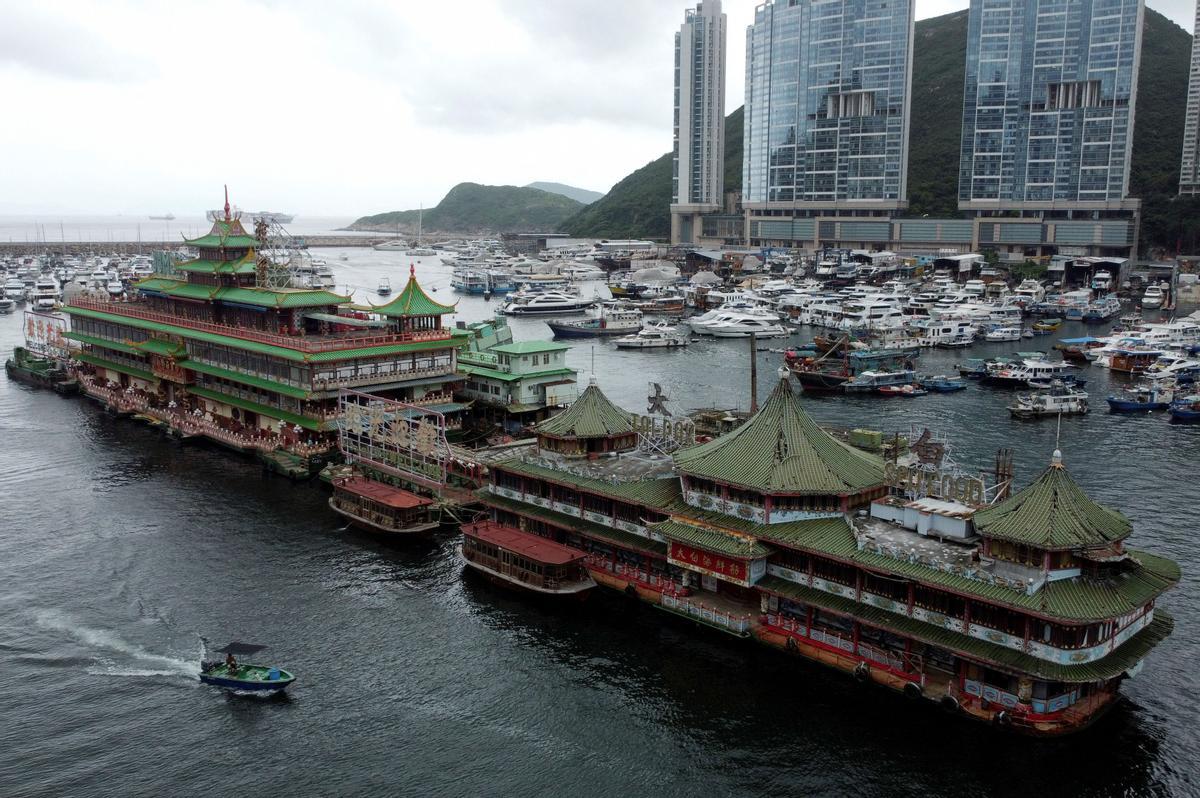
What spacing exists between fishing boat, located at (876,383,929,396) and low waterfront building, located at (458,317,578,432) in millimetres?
45210

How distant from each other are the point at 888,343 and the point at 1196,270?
9519 centimetres

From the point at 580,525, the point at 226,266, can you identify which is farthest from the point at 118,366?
the point at 580,525

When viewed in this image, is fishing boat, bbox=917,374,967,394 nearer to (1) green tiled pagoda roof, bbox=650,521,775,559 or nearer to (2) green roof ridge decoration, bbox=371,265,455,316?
(2) green roof ridge decoration, bbox=371,265,455,316

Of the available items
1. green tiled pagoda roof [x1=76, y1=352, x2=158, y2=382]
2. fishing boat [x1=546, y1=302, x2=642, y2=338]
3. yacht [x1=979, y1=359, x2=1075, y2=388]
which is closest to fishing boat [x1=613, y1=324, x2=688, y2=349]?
fishing boat [x1=546, y1=302, x2=642, y2=338]

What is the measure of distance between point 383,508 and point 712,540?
84.8ft

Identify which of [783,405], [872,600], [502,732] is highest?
[783,405]

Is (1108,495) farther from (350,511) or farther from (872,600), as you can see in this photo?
(350,511)

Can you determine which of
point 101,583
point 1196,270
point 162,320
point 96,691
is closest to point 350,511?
point 101,583

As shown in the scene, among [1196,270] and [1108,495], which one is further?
[1196,270]

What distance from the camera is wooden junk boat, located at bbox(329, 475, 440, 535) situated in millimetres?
63938

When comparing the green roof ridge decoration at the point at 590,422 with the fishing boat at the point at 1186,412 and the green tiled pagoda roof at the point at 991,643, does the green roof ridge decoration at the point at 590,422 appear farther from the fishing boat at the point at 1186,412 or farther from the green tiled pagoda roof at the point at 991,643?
the fishing boat at the point at 1186,412

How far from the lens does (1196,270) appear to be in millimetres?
199625

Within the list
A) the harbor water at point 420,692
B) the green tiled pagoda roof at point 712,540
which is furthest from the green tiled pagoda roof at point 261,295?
the green tiled pagoda roof at point 712,540

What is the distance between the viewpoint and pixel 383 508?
64875mm
